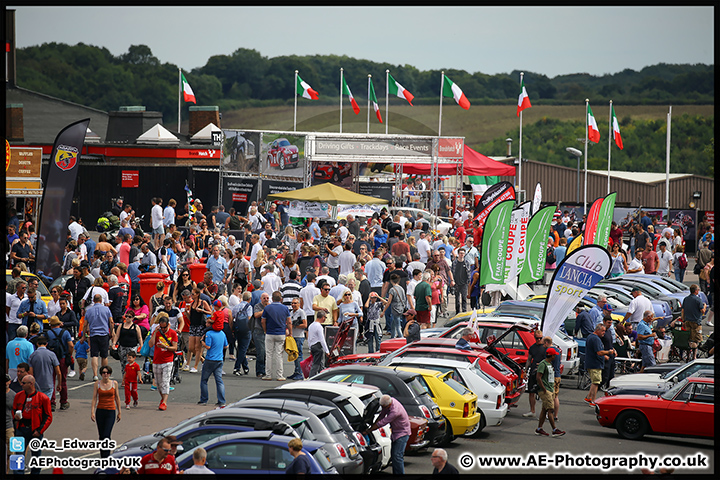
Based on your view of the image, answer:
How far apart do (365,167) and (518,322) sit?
21150 millimetres

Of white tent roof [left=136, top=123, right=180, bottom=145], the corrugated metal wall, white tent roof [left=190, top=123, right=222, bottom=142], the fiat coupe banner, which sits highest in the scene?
white tent roof [left=190, top=123, right=222, bottom=142]

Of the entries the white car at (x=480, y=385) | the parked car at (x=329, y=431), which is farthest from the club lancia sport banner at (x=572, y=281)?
the parked car at (x=329, y=431)

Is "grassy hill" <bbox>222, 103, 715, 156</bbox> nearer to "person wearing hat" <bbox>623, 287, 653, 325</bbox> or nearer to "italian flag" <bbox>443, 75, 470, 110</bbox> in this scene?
"italian flag" <bbox>443, 75, 470, 110</bbox>

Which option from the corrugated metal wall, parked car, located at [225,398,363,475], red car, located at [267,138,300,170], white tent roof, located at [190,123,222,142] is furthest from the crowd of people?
the corrugated metal wall

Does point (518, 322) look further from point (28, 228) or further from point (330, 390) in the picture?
point (28, 228)

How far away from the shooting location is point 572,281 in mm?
15656

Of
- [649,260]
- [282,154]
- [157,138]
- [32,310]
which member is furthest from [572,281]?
[157,138]

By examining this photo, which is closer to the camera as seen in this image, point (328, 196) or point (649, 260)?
point (649, 260)

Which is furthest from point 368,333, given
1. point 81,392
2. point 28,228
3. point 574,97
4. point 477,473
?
point 574,97

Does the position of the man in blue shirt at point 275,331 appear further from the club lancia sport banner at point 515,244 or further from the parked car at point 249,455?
the club lancia sport banner at point 515,244

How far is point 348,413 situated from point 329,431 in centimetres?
74

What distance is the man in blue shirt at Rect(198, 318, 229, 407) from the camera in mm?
14117

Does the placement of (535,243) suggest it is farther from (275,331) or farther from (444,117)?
(444,117)

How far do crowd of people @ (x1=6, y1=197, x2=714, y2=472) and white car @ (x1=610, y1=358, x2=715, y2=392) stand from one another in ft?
2.87
